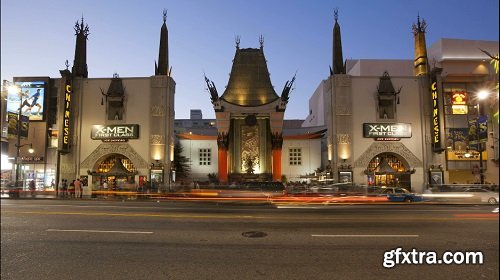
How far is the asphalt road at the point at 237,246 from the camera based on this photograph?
724 centimetres

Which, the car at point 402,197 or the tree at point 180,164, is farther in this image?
the tree at point 180,164

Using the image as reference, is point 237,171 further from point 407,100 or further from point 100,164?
point 407,100

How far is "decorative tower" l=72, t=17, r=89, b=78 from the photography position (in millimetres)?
41375

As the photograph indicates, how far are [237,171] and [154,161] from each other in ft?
33.3

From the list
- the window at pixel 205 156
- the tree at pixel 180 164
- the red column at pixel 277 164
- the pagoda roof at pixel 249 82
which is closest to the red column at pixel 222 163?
the window at pixel 205 156

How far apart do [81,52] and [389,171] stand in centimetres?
3487

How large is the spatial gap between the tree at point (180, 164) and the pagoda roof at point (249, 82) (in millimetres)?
8064

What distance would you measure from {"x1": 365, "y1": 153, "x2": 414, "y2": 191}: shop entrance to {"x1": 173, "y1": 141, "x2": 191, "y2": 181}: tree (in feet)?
67.7

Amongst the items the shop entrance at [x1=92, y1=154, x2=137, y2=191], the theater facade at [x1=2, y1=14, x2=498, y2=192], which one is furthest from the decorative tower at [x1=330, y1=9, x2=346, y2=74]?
the shop entrance at [x1=92, y1=154, x2=137, y2=191]

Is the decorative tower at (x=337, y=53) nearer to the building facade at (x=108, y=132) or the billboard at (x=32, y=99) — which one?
the building facade at (x=108, y=132)

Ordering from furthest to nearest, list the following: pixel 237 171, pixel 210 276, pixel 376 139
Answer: pixel 237 171
pixel 376 139
pixel 210 276

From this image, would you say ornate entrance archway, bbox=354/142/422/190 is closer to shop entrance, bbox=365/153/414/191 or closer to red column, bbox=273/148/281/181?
shop entrance, bbox=365/153/414/191

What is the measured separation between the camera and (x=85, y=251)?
901cm

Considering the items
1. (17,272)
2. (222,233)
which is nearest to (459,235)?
(222,233)
